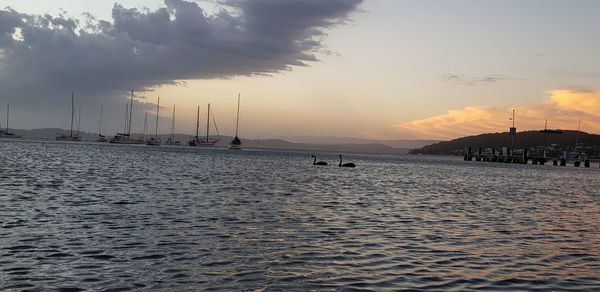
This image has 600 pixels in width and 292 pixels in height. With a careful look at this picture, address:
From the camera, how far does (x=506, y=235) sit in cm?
2131

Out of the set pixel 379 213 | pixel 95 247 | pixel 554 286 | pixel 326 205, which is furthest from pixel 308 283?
pixel 326 205

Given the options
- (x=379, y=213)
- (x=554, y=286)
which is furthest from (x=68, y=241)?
(x=379, y=213)

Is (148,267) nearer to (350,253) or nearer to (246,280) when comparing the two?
(246,280)

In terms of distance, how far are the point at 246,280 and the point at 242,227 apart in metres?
8.41

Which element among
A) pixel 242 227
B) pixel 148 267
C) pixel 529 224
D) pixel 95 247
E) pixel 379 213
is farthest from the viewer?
pixel 379 213

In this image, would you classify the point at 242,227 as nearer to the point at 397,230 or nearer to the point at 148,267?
the point at 397,230

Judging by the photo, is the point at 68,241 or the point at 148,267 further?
the point at 68,241

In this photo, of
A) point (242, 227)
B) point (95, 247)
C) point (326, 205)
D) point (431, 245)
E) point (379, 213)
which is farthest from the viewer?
point (326, 205)

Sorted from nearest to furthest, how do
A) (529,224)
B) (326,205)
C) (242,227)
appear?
(242,227), (529,224), (326,205)

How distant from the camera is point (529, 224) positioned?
25.3 m

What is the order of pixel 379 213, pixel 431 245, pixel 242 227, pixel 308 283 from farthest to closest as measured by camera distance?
pixel 379 213 → pixel 242 227 → pixel 431 245 → pixel 308 283

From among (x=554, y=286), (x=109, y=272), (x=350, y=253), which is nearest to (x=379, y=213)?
(x=350, y=253)

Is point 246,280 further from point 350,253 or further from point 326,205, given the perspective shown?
point 326,205

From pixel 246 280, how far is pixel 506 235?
1264cm
